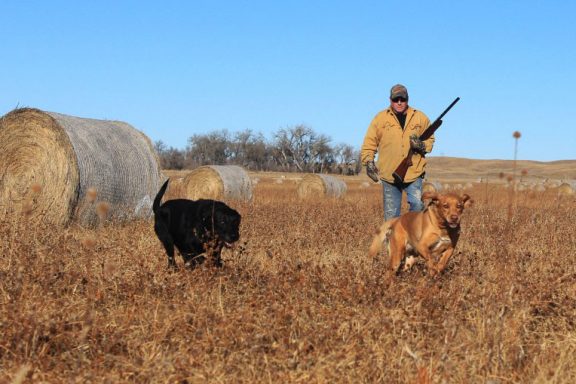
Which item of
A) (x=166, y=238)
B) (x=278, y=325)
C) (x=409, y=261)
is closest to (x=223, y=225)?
(x=166, y=238)

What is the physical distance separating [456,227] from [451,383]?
3.05 meters

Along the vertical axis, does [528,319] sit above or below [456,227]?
below

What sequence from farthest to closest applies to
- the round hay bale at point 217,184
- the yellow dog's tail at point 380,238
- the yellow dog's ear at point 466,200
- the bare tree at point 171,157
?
the bare tree at point 171,157 < the round hay bale at point 217,184 < the yellow dog's tail at point 380,238 < the yellow dog's ear at point 466,200

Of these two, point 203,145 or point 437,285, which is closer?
point 437,285

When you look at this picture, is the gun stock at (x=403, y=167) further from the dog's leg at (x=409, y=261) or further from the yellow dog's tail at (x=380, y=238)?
the dog's leg at (x=409, y=261)

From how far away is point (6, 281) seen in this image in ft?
16.3

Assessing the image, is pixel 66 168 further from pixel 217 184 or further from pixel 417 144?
pixel 217 184

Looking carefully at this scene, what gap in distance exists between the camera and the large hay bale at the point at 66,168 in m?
10.3

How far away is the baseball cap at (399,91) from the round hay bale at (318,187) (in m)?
16.1

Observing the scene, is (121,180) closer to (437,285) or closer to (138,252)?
(138,252)

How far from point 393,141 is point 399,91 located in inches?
23.5

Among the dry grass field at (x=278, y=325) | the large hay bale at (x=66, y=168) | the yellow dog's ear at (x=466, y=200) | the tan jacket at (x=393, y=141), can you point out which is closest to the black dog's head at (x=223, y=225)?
the dry grass field at (x=278, y=325)

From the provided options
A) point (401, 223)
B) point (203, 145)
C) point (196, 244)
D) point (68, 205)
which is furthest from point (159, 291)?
point (203, 145)

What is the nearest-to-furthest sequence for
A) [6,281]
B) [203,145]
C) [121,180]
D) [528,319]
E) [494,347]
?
[494,347] < [528,319] < [6,281] < [121,180] < [203,145]
